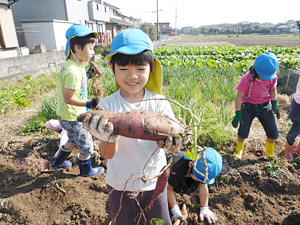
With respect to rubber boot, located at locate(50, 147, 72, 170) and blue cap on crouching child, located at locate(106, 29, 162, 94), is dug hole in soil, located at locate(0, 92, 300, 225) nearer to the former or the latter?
rubber boot, located at locate(50, 147, 72, 170)

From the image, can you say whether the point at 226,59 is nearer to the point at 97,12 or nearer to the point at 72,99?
the point at 72,99

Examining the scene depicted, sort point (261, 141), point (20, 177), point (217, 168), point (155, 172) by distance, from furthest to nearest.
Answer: point (261, 141) < point (20, 177) < point (217, 168) < point (155, 172)

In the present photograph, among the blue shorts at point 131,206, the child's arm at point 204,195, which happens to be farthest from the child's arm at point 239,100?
the blue shorts at point 131,206

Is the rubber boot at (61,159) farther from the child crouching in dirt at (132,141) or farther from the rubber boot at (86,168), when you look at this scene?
the child crouching in dirt at (132,141)

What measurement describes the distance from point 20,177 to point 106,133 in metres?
1.88

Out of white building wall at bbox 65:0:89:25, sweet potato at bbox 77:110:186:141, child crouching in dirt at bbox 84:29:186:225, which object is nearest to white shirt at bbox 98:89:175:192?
child crouching in dirt at bbox 84:29:186:225

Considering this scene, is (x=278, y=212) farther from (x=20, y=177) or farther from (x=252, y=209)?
(x=20, y=177)

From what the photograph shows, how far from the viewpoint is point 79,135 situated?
77.2 inches

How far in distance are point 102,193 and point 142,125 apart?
125 centimetres

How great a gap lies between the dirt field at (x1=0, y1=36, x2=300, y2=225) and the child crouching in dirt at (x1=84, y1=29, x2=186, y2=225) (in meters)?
0.40

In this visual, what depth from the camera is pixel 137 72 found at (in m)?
1.07

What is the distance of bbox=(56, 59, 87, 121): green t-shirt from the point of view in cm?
177

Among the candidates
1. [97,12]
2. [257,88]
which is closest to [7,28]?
[257,88]

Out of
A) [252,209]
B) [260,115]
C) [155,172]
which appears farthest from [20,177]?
[260,115]
